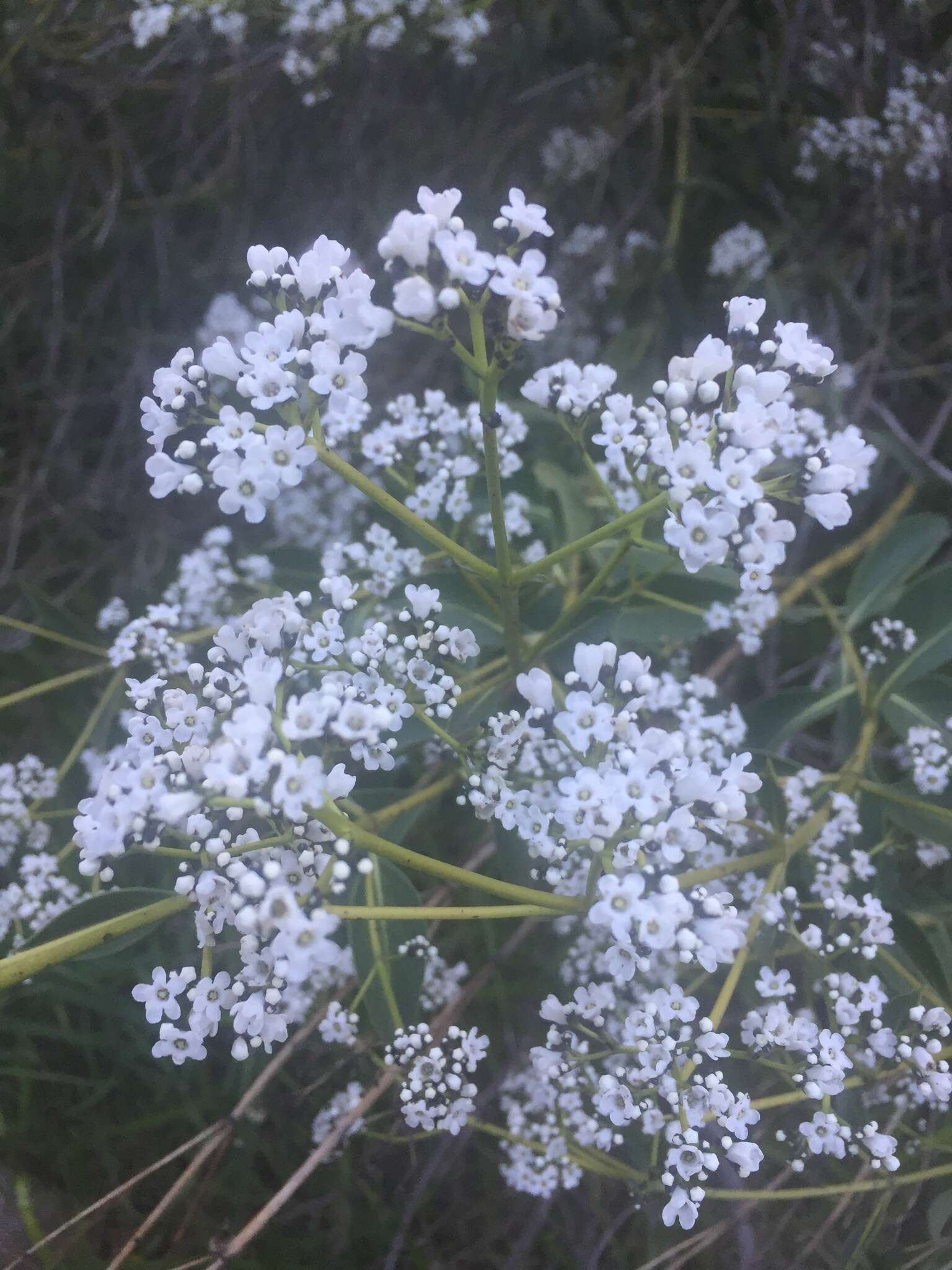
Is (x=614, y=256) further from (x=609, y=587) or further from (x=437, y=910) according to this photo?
(x=437, y=910)

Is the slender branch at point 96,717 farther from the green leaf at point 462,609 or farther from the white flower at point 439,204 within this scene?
the white flower at point 439,204

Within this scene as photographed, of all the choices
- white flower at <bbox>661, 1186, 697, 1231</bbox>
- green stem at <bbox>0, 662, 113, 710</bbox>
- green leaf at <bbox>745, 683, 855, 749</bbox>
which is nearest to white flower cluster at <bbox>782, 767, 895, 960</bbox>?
green leaf at <bbox>745, 683, 855, 749</bbox>

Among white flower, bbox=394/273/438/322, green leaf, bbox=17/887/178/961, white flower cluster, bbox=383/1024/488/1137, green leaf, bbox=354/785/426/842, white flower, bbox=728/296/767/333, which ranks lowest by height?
white flower cluster, bbox=383/1024/488/1137

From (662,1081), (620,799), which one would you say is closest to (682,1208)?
(662,1081)

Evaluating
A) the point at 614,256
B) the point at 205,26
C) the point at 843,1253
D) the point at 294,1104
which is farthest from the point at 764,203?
the point at 294,1104

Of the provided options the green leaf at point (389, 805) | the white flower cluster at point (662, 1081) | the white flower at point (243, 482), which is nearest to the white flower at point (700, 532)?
the white flower at point (243, 482)

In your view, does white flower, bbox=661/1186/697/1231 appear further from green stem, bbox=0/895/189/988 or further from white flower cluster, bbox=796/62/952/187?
white flower cluster, bbox=796/62/952/187
